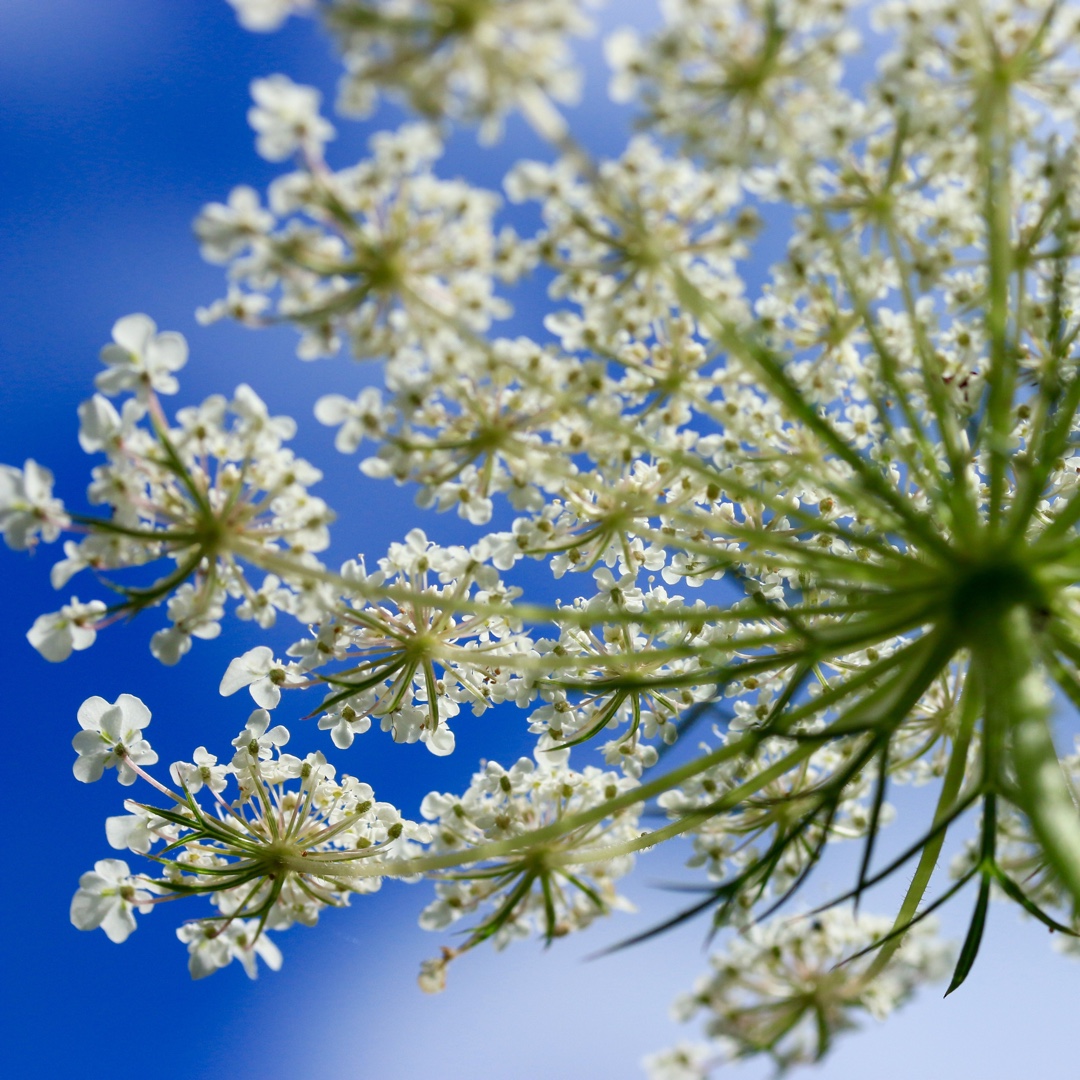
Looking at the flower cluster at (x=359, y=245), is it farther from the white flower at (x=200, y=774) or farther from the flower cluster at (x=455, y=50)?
the white flower at (x=200, y=774)

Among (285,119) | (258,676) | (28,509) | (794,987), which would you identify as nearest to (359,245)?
(285,119)

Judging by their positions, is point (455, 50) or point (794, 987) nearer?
point (455, 50)

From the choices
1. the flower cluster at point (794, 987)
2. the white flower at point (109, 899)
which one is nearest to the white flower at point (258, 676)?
the white flower at point (109, 899)

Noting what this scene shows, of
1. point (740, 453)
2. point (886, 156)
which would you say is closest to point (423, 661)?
point (740, 453)

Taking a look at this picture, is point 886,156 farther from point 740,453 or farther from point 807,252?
point 740,453

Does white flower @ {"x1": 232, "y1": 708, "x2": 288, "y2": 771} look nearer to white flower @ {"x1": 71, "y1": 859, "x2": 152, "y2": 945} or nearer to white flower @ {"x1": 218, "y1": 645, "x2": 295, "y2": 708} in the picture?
white flower @ {"x1": 218, "y1": 645, "x2": 295, "y2": 708}

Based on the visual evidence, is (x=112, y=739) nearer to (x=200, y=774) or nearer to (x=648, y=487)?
(x=200, y=774)
